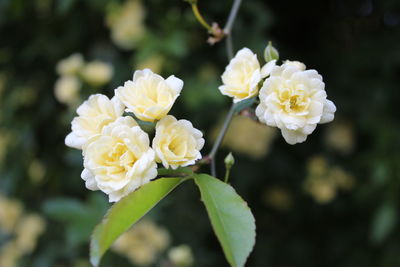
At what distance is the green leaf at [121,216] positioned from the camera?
65 centimetres

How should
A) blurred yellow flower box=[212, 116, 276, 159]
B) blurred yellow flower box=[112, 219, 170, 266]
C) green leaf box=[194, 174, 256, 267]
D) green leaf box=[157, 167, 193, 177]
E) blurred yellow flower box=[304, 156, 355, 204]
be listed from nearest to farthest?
green leaf box=[194, 174, 256, 267], green leaf box=[157, 167, 193, 177], blurred yellow flower box=[112, 219, 170, 266], blurred yellow flower box=[212, 116, 276, 159], blurred yellow flower box=[304, 156, 355, 204]

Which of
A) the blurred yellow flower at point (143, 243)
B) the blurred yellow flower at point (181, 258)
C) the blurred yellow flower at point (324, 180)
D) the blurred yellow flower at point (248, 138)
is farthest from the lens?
the blurred yellow flower at point (324, 180)

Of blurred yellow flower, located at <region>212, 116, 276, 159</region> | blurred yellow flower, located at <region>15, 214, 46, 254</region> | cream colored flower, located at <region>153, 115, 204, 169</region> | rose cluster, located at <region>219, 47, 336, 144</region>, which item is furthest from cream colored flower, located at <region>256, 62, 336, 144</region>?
blurred yellow flower, located at <region>15, 214, 46, 254</region>

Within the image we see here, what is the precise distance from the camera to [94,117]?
0.76 m

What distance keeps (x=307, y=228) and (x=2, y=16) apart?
148 cm

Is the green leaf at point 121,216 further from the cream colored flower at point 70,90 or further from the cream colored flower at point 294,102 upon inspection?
the cream colored flower at point 70,90

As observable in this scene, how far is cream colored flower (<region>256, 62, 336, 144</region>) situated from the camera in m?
0.70

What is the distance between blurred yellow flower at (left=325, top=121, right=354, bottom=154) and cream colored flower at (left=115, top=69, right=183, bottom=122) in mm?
1386

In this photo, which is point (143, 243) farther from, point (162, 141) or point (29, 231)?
point (162, 141)

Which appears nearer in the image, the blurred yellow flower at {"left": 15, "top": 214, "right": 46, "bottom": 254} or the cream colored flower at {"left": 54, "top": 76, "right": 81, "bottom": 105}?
the cream colored flower at {"left": 54, "top": 76, "right": 81, "bottom": 105}

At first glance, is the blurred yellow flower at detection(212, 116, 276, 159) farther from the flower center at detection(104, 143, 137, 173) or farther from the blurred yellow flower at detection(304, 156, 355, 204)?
the flower center at detection(104, 143, 137, 173)

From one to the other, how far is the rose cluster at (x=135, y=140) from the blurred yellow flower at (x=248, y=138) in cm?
110

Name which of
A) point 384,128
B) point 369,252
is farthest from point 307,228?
point 384,128

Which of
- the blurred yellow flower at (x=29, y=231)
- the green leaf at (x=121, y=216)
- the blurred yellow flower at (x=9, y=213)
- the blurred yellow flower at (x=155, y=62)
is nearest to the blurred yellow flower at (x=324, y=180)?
the blurred yellow flower at (x=155, y=62)
